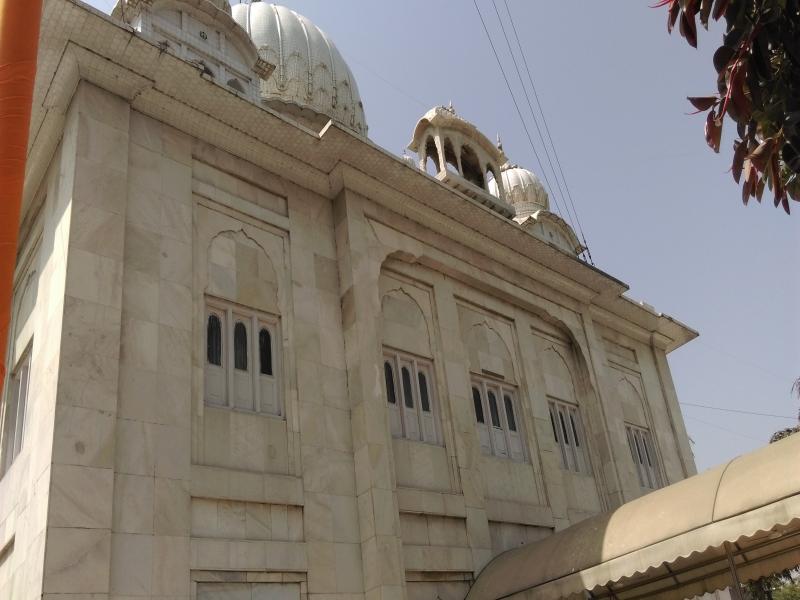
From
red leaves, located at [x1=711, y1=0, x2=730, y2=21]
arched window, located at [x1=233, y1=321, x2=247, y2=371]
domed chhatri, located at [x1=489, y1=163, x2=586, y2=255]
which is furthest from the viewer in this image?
domed chhatri, located at [x1=489, y1=163, x2=586, y2=255]

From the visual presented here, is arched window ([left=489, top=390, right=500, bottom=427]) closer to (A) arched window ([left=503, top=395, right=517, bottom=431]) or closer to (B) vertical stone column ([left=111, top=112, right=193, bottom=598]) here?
(A) arched window ([left=503, top=395, right=517, bottom=431])

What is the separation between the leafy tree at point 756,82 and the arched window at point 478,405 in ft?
30.9

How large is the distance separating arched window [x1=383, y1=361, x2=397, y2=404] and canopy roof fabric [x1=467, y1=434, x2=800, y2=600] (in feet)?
9.51

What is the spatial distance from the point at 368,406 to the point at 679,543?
4.42 meters

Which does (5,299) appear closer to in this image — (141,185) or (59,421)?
(59,421)

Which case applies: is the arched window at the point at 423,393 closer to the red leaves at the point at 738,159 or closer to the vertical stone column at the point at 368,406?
the vertical stone column at the point at 368,406

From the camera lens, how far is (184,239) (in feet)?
32.9

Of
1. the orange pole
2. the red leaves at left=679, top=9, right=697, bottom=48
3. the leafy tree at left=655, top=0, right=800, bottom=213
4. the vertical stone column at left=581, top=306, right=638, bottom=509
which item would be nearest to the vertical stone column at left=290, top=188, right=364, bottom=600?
the orange pole

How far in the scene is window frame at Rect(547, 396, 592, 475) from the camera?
14.6 m

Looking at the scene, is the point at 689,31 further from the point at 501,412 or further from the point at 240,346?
the point at 501,412

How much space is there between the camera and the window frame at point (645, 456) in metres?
16.7

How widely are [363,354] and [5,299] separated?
23.7 ft

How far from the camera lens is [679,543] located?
27.5 feet

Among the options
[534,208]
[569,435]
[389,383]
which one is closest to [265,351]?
[389,383]
